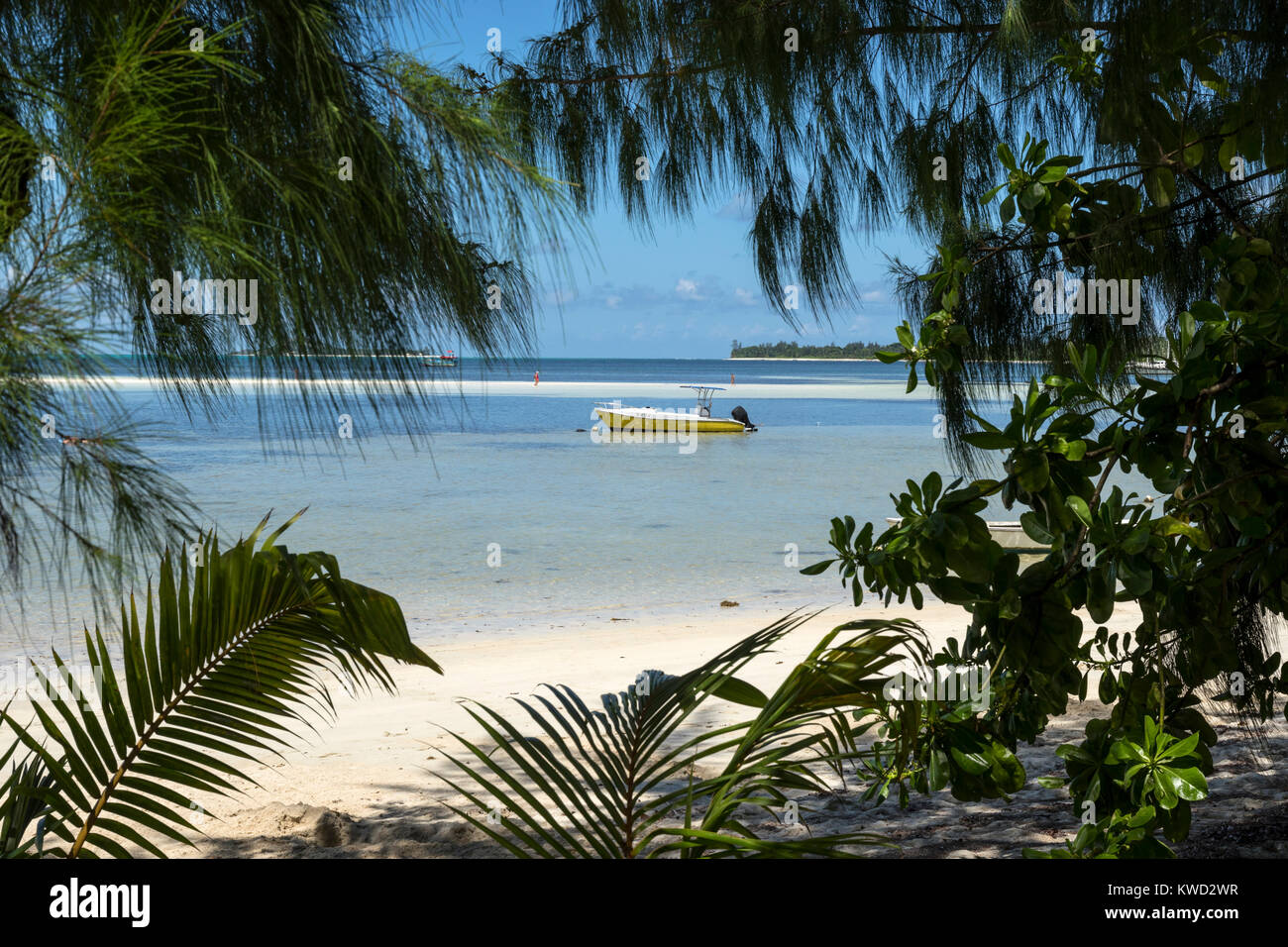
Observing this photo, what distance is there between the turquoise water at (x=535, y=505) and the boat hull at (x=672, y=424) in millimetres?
619

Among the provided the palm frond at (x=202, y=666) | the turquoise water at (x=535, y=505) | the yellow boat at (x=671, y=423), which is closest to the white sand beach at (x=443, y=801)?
the palm frond at (x=202, y=666)

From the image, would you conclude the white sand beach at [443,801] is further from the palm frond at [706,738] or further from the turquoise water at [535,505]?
the turquoise water at [535,505]

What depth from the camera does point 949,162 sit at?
8.57 ft

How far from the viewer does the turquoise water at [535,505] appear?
298 inches

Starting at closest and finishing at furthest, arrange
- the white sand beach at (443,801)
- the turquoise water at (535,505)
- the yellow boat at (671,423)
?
1. the white sand beach at (443,801)
2. the turquoise water at (535,505)
3. the yellow boat at (671,423)

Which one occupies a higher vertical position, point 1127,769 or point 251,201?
point 251,201

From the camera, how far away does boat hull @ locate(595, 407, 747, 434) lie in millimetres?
26672

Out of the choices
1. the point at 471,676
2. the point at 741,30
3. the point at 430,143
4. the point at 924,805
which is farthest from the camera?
the point at 471,676

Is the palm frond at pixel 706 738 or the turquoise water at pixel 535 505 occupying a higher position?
the palm frond at pixel 706 738

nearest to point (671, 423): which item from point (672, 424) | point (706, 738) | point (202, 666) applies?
point (672, 424)

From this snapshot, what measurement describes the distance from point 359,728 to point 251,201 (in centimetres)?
377

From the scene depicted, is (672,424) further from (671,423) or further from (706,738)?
(706,738)
